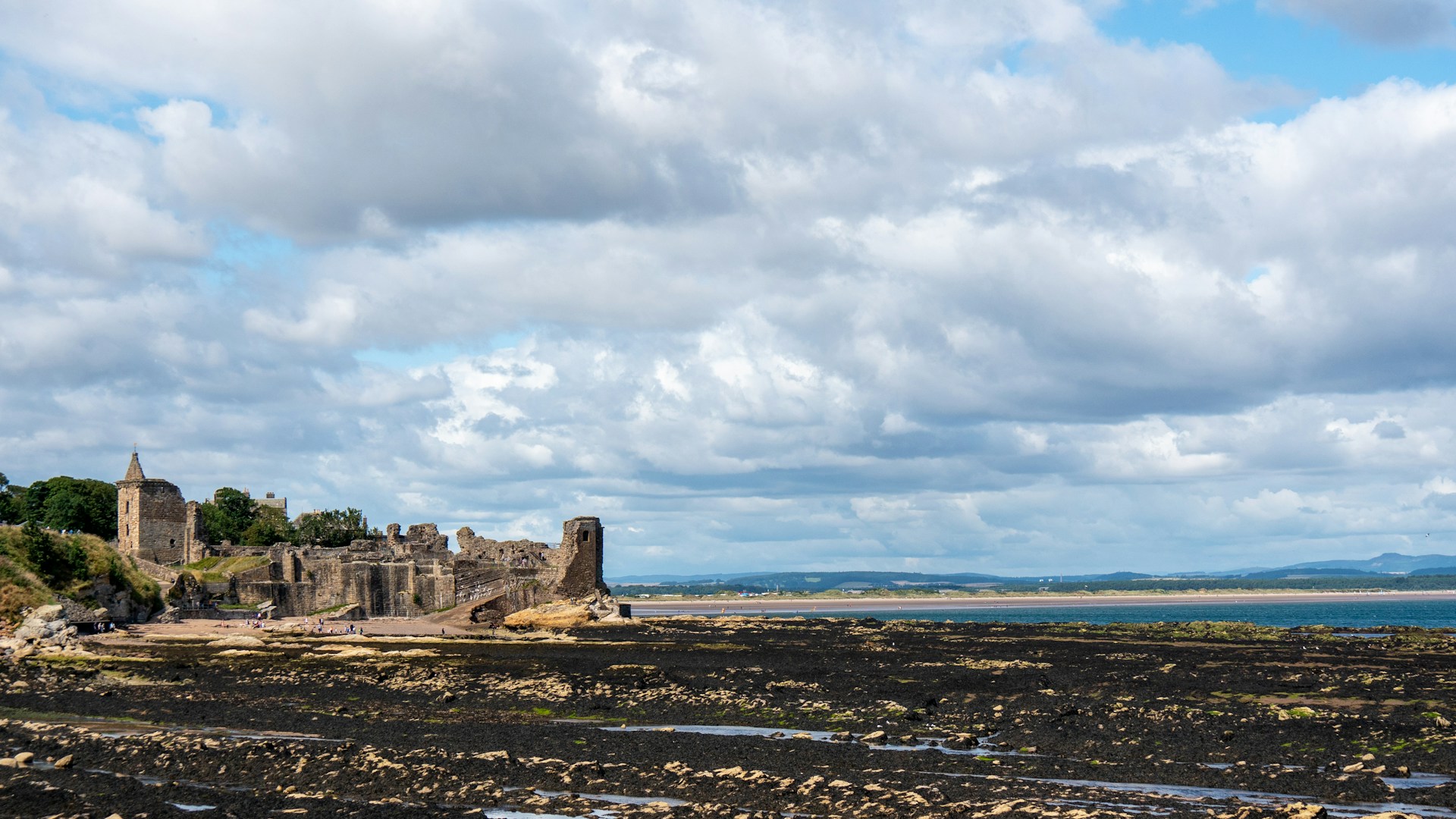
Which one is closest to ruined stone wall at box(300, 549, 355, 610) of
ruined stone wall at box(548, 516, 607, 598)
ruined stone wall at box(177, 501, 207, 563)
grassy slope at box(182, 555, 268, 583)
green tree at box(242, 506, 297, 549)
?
grassy slope at box(182, 555, 268, 583)

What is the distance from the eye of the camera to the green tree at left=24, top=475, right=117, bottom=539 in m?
98.6

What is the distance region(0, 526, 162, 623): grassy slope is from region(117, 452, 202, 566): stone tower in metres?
17.3

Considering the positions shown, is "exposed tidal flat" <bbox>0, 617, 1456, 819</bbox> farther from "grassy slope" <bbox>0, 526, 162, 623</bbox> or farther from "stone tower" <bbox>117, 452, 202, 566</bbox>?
"stone tower" <bbox>117, 452, 202, 566</bbox>

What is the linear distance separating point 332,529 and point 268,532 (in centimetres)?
937

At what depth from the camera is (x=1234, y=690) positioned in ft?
113

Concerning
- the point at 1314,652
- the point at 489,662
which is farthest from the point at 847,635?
the point at 489,662

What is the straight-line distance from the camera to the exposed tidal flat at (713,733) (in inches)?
779

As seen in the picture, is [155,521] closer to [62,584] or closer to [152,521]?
[152,521]

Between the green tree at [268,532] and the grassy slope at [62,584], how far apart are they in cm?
2541

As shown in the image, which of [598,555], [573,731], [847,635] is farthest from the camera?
[598,555]

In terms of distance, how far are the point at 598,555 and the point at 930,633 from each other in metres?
20.6


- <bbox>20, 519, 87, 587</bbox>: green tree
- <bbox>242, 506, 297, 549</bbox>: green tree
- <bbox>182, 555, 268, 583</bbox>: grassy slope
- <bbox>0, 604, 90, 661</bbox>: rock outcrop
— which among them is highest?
<bbox>242, 506, 297, 549</bbox>: green tree

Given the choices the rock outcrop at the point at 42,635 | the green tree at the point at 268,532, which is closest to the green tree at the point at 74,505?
the green tree at the point at 268,532

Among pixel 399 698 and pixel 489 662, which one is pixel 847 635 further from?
pixel 399 698
